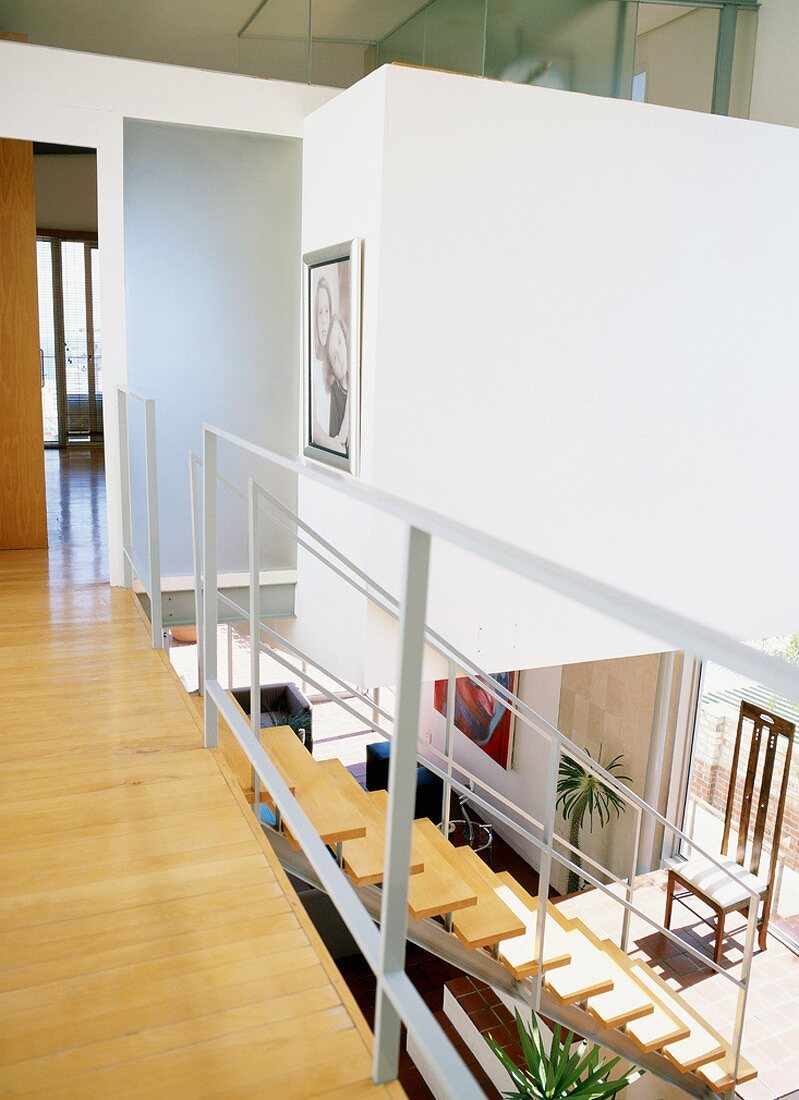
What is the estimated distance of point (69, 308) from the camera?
8.80 meters

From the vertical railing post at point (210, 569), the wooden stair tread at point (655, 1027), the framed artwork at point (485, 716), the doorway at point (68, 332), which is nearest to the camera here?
the vertical railing post at point (210, 569)

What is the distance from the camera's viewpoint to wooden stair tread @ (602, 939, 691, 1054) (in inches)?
163

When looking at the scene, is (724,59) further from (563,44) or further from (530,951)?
(530,951)

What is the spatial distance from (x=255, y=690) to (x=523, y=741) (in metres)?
6.50

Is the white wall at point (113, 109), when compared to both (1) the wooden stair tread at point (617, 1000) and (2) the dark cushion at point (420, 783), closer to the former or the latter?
(1) the wooden stair tread at point (617, 1000)

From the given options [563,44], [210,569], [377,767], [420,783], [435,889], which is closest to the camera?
[210,569]

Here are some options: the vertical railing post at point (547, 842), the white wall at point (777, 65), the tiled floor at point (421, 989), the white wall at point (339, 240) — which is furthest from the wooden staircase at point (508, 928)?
the white wall at point (777, 65)

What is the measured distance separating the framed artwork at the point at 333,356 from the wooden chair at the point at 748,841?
3.49 m

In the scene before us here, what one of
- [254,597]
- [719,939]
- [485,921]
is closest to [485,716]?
[719,939]

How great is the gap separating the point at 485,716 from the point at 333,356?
5423 millimetres

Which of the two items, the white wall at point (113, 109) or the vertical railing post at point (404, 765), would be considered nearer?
the vertical railing post at point (404, 765)

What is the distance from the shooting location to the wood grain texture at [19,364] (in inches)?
180

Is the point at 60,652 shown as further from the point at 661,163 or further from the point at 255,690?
the point at 661,163

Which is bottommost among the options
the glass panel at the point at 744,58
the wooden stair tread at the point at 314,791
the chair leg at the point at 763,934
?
the chair leg at the point at 763,934
